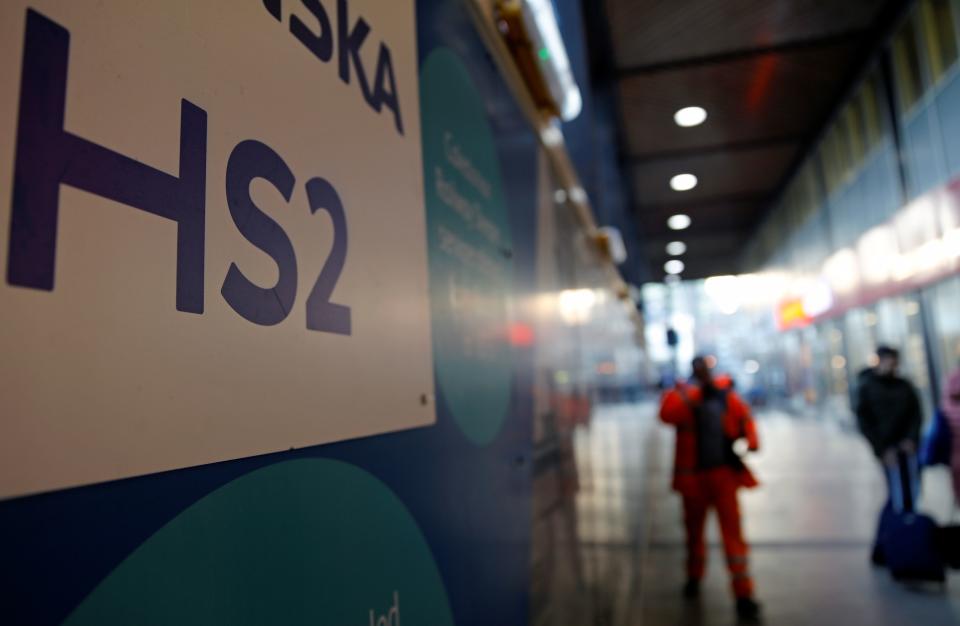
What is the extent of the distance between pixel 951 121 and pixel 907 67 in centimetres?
144

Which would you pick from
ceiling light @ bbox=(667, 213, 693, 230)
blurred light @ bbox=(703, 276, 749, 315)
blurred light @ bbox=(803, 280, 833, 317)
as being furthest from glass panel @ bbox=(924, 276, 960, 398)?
blurred light @ bbox=(703, 276, 749, 315)

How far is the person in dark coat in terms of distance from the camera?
14.3 feet

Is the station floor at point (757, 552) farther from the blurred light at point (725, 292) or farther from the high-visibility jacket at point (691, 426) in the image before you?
the blurred light at point (725, 292)

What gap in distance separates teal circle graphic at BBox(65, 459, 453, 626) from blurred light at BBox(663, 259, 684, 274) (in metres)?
23.0

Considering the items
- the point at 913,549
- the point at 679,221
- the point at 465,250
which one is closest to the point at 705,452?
the point at 913,549

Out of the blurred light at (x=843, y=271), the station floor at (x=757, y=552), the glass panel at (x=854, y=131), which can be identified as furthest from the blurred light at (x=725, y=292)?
the station floor at (x=757, y=552)

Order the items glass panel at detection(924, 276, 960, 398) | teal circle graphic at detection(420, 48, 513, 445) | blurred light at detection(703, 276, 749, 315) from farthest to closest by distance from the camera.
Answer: blurred light at detection(703, 276, 749, 315)
glass panel at detection(924, 276, 960, 398)
teal circle graphic at detection(420, 48, 513, 445)

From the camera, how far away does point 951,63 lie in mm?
7047

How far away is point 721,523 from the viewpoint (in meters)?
3.94

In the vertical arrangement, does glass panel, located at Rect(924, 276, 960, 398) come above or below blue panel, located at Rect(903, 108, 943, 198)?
below

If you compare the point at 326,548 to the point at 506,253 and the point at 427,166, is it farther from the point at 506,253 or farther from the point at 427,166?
the point at 506,253

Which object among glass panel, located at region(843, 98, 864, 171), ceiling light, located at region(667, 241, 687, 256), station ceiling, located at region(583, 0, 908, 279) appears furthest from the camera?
ceiling light, located at region(667, 241, 687, 256)

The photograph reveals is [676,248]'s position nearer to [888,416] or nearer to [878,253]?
[878,253]

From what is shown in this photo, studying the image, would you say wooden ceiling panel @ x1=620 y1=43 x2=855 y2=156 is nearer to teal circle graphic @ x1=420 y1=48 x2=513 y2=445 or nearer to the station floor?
the station floor
